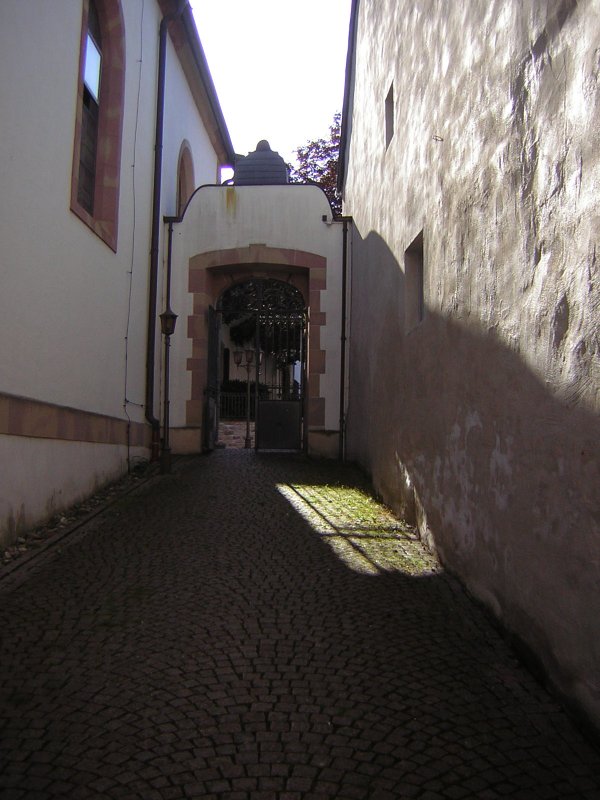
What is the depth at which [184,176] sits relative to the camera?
15.4m

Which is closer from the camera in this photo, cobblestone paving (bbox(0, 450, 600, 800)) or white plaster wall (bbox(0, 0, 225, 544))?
cobblestone paving (bbox(0, 450, 600, 800))

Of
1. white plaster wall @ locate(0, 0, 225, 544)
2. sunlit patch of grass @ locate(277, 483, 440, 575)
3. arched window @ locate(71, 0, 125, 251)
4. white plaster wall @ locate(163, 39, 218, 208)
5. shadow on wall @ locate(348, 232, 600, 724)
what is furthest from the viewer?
white plaster wall @ locate(163, 39, 218, 208)

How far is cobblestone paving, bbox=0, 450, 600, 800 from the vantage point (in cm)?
271

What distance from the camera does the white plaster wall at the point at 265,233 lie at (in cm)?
1252

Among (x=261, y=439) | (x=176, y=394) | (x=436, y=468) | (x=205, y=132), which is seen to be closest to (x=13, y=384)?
(x=436, y=468)

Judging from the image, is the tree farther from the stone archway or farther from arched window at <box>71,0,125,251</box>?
arched window at <box>71,0,125,251</box>

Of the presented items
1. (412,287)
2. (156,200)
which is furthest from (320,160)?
(412,287)

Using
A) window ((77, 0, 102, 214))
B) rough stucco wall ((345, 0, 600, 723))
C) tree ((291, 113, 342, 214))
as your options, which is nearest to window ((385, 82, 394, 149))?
rough stucco wall ((345, 0, 600, 723))

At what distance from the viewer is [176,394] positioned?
1238 cm

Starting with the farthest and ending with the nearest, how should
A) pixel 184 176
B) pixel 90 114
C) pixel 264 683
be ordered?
1. pixel 184 176
2. pixel 90 114
3. pixel 264 683

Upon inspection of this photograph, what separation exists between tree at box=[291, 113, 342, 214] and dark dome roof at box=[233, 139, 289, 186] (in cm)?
654

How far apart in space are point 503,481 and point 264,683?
1705 mm

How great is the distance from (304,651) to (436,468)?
2.20 m

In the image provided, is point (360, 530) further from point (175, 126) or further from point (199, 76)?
point (199, 76)
